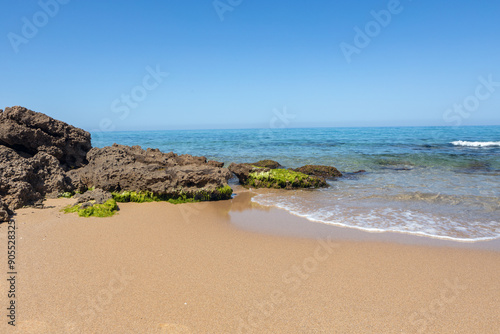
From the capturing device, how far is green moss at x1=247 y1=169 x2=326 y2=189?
9875 millimetres

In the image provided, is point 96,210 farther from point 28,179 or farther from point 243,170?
point 243,170

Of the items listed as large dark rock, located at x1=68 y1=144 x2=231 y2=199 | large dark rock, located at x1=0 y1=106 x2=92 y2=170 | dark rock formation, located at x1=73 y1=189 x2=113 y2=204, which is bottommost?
dark rock formation, located at x1=73 y1=189 x2=113 y2=204

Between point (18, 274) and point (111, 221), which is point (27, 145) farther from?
point (18, 274)

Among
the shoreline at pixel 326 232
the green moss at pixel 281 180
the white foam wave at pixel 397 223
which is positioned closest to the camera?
the shoreline at pixel 326 232

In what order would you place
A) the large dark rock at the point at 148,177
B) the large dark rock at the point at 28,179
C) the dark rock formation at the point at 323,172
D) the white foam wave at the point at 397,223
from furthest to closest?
the dark rock formation at the point at 323,172, the large dark rock at the point at 148,177, the large dark rock at the point at 28,179, the white foam wave at the point at 397,223

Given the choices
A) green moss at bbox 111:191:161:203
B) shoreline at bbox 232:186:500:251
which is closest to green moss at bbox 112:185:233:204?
green moss at bbox 111:191:161:203

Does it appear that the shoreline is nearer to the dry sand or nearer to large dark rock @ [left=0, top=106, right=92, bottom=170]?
the dry sand

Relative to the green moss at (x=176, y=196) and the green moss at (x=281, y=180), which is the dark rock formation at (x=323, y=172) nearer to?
the green moss at (x=281, y=180)

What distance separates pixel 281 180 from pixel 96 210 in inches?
223

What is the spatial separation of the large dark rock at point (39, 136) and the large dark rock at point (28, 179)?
105cm

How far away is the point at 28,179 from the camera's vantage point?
6953 mm

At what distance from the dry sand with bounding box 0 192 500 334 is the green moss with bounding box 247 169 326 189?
440cm

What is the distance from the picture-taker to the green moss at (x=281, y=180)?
9.88m

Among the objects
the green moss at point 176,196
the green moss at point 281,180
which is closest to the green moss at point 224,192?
the green moss at point 176,196
